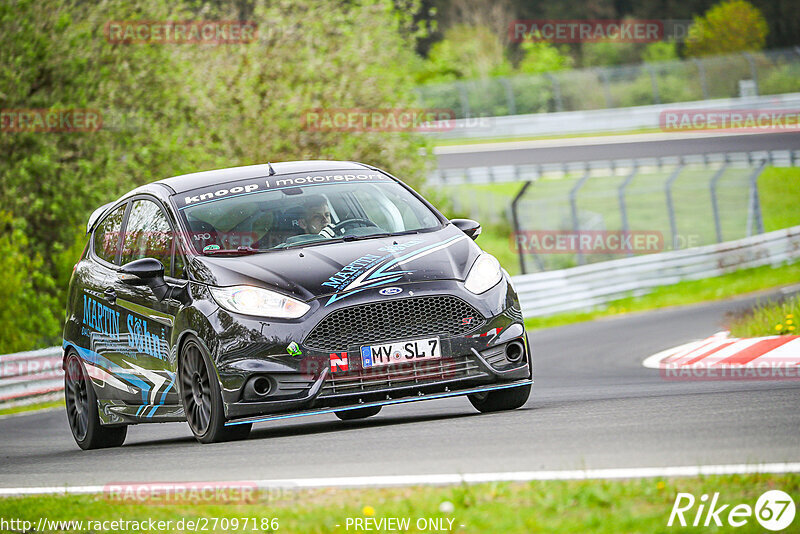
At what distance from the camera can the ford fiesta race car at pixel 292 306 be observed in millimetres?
7875

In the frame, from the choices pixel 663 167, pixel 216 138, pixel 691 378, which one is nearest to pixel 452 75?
pixel 663 167

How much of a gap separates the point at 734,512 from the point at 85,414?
6.69 m

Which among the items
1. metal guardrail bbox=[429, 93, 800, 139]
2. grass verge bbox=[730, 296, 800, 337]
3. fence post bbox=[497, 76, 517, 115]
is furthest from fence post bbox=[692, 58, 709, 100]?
grass verge bbox=[730, 296, 800, 337]

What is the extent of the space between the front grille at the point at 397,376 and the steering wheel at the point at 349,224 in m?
1.33

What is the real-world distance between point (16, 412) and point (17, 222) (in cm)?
677

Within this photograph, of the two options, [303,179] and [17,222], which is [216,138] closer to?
[17,222]

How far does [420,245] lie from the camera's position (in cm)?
851

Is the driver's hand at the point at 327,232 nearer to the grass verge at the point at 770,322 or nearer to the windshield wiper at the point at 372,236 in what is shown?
the windshield wiper at the point at 372,236

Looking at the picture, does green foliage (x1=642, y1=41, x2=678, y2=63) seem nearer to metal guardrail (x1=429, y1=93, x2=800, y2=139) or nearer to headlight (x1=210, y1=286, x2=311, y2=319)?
metal guardrail (x1=429, y1=93, x2=800, y2=139)

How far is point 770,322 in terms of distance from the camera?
45.0ft

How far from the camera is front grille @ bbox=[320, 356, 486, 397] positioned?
7871 mm

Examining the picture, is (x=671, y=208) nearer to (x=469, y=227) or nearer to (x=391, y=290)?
(x=469, y=227)

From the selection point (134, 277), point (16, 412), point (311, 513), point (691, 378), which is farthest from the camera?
point (16, 412)

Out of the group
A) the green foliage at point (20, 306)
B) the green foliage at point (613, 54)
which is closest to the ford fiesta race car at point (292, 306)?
the green foliage at point (20, 306)
